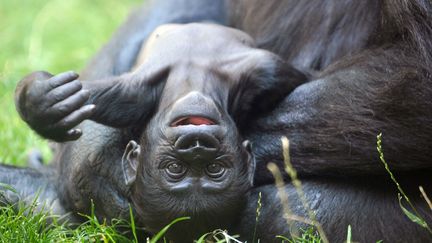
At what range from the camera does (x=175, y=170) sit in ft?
9.77

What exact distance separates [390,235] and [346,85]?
53cm

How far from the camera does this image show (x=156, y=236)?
2.96 metres

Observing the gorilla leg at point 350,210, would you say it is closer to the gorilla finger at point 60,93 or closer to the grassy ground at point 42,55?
the grassy ground at point 42,55

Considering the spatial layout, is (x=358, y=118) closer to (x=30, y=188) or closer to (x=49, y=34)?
(x=30, y=188)

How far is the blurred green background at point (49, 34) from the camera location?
20.0ft

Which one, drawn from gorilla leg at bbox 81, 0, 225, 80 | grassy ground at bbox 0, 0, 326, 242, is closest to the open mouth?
grassy ground at bbox 0, 0, 326, 242

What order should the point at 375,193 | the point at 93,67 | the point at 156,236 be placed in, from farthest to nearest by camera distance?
the point at 93,67 < the point at 375,193 < the point at 156,236

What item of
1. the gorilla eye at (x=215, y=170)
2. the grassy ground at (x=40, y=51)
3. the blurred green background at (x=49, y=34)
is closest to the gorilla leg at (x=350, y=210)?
the gorilla eye at (x=215, y=170)

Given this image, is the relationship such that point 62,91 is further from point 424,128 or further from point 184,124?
point 424,128

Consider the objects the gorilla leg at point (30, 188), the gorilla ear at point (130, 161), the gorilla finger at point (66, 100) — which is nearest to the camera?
the gorilla finger at point (66, 100)

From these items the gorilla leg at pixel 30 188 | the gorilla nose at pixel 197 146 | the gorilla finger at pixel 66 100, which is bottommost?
the gorilla leg at pixel 30 188

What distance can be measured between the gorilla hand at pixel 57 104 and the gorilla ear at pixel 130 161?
0.70 feet

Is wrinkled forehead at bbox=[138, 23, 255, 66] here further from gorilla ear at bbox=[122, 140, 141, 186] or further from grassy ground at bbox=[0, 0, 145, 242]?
grassy ground at bbox=[0, 0, 145, 242]

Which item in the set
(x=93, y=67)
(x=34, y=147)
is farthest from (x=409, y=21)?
(x=34, y=147)
